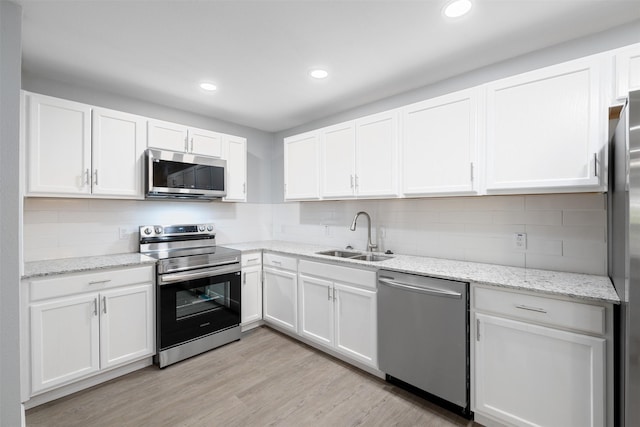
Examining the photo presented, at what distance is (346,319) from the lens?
2.57 m

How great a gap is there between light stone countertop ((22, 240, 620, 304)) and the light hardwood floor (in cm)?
93

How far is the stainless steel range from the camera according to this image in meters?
2.57

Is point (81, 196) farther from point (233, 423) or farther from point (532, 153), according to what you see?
point (532, 153)

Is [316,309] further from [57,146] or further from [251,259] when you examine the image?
[57,146]

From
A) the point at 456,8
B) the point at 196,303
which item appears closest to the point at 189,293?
the point at 196,303

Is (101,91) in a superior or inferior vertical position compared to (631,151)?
superior

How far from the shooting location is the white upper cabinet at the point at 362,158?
8.41ft

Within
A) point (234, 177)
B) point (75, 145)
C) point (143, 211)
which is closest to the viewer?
point (75, 145)

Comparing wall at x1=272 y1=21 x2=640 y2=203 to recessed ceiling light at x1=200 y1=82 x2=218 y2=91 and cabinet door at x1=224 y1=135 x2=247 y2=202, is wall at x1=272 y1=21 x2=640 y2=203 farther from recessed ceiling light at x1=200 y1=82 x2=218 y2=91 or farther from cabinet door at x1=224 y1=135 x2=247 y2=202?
recessed ceiling light at x1=200 y1=82 x2=218 y2=91

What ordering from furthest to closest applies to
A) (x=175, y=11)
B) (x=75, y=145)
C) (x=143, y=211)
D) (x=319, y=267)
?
(x=143, y=211) < (x=319, y=267) < (x=75, y=145) < (x=175, y=11)

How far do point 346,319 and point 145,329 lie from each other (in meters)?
1.71

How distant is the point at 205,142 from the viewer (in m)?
3.25

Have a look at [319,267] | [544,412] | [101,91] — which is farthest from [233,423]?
[101,91]

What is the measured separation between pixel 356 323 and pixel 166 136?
8.34 ft
